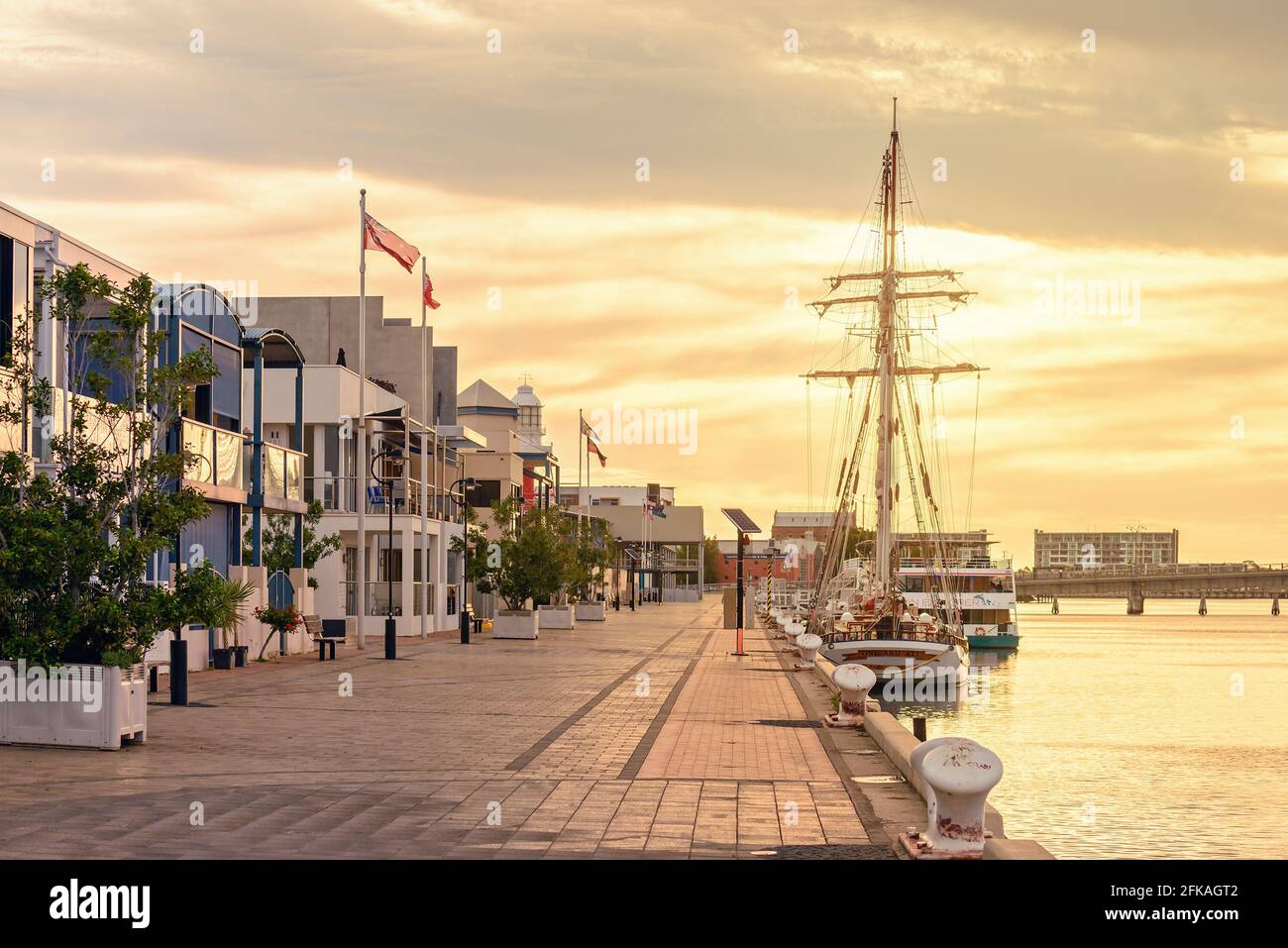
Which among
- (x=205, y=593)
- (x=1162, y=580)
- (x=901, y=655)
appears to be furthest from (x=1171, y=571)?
(x=205, y=593)

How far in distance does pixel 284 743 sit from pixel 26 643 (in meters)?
3.12

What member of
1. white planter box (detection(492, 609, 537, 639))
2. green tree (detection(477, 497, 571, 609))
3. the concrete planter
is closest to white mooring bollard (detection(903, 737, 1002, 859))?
white planter box (detection(492, 609, 537, 639))

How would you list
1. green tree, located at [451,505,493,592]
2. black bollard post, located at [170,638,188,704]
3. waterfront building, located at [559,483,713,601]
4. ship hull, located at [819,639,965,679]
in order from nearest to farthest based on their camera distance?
black bollard post, located at [170,638,188,704], ship hull, located at [819,639,965,679], green tree, located at [451,505,493,592], waterfront building, located at [559,483,713,601]

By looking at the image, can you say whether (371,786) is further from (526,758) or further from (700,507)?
(700,507)

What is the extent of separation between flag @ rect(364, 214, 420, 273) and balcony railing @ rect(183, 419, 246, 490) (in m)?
7.21

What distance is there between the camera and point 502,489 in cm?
7706

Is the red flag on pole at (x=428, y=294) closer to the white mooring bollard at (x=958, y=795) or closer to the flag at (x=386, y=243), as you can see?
the flag at (x=386, y=243)

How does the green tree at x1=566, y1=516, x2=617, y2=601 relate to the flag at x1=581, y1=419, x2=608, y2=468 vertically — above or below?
below

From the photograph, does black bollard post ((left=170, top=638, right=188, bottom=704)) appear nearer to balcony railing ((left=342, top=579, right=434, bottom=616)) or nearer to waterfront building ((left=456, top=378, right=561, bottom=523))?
balcony railing ((left=342, top=579, right=434, bottom=616))

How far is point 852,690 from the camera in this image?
20922 millimetres

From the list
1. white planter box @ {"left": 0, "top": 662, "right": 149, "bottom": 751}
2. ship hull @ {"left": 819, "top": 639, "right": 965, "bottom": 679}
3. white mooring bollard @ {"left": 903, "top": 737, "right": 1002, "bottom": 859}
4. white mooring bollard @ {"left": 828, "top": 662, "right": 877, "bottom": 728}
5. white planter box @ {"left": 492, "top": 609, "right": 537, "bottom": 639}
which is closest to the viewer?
white mooring bollard @ {"left": 903, "top": 737, "right": 1002, "bottom": 859}

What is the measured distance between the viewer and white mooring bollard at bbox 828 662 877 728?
66.6 feet

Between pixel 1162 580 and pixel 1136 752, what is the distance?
144 m
